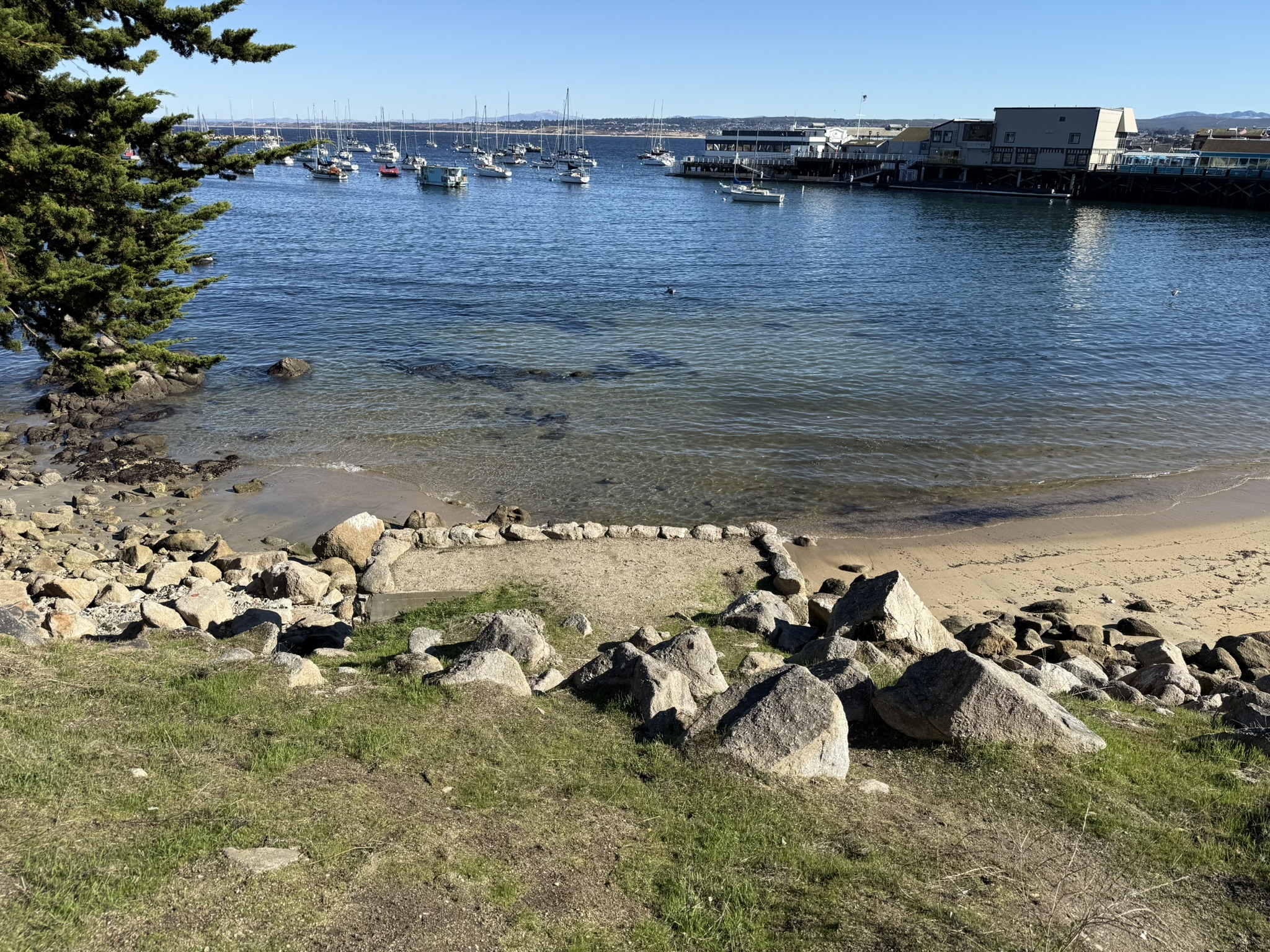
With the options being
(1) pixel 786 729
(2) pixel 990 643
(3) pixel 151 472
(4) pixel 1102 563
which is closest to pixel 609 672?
(1) pixel 786 729

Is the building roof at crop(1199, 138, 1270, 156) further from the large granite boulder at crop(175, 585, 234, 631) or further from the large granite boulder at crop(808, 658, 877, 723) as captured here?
the large granite boulder at crop(175, 585, 234, 631)

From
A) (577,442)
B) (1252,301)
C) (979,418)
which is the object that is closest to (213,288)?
(577,442)

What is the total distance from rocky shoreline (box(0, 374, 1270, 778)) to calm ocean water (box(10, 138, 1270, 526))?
14.3 ft

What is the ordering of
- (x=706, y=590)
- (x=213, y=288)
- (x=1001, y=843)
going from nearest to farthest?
(x=1001, y=843) → (x=706, y=590) → (x=213, y=288)

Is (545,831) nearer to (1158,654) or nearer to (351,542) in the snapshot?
(1158,654)

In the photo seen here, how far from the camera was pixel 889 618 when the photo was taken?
12.8m

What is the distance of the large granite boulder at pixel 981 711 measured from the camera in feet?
29.6

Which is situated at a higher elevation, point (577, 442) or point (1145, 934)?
point (1145, 934)

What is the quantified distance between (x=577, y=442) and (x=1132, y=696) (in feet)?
56.3

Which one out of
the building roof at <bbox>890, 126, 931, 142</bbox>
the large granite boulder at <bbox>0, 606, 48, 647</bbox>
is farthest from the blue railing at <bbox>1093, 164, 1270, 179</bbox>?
the large granite boulder at <bbox>0, 606, 48, 647</bbox>

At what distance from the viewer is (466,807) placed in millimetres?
7957

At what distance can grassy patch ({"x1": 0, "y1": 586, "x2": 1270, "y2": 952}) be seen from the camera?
635 centimetres

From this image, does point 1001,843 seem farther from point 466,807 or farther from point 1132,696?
point 1132,696

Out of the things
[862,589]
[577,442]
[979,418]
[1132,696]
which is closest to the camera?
[1132,696]
